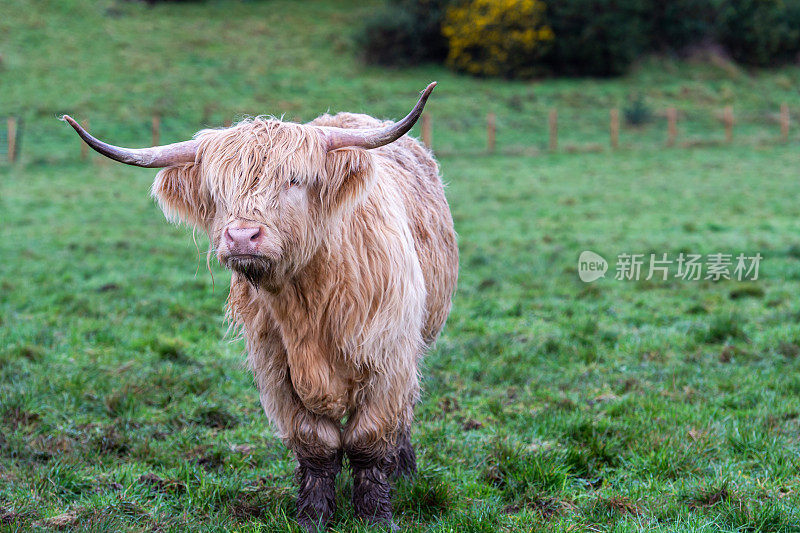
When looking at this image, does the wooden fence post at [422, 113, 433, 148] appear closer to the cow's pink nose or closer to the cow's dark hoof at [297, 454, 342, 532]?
the cow's dark hoof at [297, 454, 342, 532]

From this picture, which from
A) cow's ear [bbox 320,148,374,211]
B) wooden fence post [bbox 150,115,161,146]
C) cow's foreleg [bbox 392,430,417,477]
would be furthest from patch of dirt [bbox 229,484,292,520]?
wooden fence post [bbox 150,115,161,146]

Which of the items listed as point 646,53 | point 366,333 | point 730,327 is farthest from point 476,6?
point 366,333

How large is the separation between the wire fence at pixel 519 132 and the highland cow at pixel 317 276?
19157 mm

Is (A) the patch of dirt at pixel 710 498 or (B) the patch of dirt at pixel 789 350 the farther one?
(B) the patch of dirt at pixel 789 350

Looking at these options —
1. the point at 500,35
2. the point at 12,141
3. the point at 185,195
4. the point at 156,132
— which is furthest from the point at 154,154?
the point at 500,35

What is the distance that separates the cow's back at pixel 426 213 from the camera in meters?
4.27

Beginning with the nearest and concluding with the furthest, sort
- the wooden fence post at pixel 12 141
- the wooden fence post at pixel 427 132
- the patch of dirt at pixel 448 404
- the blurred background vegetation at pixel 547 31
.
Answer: the patch of dirt at pixel 448 404
the wooden fence post at pixel 12 141
the wooden fence post at pixel 427 132
the blurred background vegetation at pixel 547 31

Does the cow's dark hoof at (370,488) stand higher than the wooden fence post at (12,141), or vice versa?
the wooden fence post at (12,141)

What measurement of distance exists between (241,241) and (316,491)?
1463 millimetres

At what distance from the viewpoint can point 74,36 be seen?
3631 centimetres

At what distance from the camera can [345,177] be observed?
337cm

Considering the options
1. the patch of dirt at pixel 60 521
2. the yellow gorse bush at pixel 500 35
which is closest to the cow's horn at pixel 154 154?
the patch of dirt at pixel 60 521

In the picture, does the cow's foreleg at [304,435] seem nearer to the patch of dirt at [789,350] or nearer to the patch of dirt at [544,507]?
the patch of dirt at [544,507]

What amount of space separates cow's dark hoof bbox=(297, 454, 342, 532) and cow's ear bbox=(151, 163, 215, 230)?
1294mm
